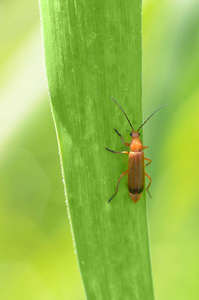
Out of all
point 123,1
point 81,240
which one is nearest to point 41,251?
point 81,240

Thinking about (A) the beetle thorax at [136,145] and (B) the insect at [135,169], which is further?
(A) the beetle thorax at [136,145]

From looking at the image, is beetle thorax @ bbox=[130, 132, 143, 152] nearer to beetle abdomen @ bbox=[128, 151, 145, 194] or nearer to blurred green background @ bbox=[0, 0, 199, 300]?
beetle abdomen @ bbox=[128, 151, 145, 194]

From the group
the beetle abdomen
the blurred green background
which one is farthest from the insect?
the blurred green background

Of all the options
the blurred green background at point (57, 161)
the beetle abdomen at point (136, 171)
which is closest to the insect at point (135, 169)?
the beetle abdomen at point (136, 171)

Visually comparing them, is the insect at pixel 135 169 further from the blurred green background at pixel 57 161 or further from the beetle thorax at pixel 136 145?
the blurred green background at pixel 57 161

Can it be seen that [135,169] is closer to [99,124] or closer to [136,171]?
[136,171]

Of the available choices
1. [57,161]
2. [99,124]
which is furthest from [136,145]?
[57,161]
